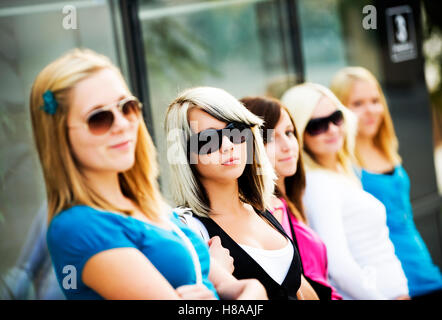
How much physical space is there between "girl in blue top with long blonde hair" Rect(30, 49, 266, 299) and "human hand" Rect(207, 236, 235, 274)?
0.31ft

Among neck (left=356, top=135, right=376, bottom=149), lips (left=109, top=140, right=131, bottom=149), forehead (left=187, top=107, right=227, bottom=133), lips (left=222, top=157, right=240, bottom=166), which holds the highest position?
forehead (left=187, top=107, right=227, bottom=133)

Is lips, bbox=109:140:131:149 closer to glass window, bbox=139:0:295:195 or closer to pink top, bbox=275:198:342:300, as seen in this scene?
glass window, bbox=139:0:295:195

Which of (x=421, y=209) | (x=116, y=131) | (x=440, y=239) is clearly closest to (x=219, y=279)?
(x=116, y=131)

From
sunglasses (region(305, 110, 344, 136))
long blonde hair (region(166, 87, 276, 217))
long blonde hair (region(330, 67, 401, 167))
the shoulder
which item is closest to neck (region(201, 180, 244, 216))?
long blonde hair (region(166, 87, 276, 217))

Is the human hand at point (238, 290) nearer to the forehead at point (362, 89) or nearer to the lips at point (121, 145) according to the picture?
the lips at point (121, 145)

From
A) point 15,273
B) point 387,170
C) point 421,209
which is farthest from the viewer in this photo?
point 421,209

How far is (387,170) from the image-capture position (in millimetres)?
3561

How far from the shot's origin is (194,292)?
7.18ft

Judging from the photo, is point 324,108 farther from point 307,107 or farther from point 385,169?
point 385,169

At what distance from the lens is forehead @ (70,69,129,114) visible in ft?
6.91

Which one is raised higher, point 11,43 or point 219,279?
point 11,43

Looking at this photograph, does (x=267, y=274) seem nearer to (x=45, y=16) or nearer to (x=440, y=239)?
(x=45, y=16)

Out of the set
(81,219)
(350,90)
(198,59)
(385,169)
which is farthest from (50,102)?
(385,169)
